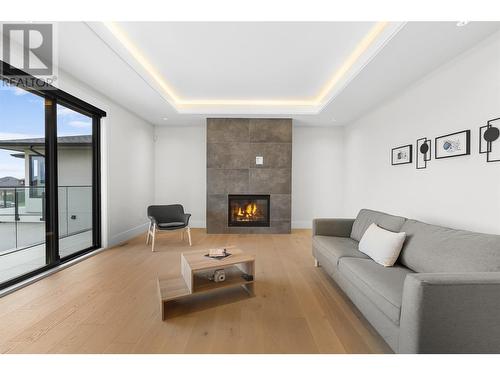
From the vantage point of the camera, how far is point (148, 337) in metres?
1.70

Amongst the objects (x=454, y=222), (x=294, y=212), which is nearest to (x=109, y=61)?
(x=454, y=222)

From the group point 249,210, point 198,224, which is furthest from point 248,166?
point 198,224

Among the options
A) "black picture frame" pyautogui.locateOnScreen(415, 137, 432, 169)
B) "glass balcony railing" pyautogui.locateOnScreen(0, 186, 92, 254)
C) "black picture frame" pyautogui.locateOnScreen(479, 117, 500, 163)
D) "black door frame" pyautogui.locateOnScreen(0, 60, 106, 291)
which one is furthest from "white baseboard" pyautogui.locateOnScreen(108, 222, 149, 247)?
"black picture frame" pyautogui.locateOnScreen(479, 117, 500, 163)

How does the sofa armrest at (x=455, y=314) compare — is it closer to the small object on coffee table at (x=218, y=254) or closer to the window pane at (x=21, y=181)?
the small object on coffee table at (x=218, y=254)

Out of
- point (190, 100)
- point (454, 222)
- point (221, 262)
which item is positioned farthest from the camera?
point (190, 100)

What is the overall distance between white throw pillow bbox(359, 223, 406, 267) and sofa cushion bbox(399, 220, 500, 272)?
0.33 ft

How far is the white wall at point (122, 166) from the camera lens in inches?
→ 149

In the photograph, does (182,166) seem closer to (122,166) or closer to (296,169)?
(122,166)

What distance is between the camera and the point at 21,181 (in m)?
2.77

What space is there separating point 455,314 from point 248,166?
4.23 m

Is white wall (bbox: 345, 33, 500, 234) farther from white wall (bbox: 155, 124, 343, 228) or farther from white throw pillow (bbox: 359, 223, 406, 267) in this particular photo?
white wall (bbox: 155, 124, 343, 228)

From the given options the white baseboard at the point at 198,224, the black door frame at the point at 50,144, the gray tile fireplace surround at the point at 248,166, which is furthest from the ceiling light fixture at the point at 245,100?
the white baseboard at the point at 198,224
